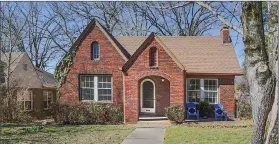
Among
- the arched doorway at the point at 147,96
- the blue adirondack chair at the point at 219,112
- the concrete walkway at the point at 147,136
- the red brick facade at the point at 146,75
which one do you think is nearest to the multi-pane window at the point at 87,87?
the red brick facade at the point at 146,75

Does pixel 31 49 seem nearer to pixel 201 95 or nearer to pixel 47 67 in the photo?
pixel 47 67

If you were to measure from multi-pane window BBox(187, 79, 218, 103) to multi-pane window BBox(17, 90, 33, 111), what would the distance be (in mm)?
6308

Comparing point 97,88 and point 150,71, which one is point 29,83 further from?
point 150,71

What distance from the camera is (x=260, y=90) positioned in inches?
126

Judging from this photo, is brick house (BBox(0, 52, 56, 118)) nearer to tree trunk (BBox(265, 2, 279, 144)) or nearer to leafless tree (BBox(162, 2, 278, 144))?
leafless tree (BBox(162, 2, 278, 144))

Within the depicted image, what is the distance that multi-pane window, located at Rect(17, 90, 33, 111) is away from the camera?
10445mm

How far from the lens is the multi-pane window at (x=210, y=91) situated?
9281 mm

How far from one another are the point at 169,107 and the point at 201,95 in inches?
46.7

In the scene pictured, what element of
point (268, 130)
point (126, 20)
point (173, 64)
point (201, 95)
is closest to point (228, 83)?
point (201, 95)

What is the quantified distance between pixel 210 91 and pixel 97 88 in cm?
437

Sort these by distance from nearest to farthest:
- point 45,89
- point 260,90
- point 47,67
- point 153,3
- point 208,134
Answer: point 260,90, point 153,3, point 208,134, point 47,67, point 45,89

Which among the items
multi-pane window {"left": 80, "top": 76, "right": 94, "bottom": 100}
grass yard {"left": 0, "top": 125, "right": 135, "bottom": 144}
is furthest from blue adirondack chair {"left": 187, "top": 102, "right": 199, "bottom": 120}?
multi-pane window {"left": 80, "top": 76, "right": 94, "bottom": 100}

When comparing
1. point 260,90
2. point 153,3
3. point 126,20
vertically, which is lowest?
point 260,90

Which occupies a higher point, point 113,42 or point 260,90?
point 113,42
